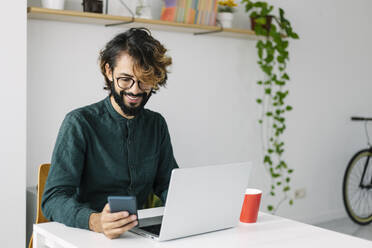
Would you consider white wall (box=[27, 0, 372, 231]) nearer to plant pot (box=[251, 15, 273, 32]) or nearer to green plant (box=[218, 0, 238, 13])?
plant pot (box=[251, 15, 273, 32])

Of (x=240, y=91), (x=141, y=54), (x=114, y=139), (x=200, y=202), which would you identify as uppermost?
(x=141, y=54)

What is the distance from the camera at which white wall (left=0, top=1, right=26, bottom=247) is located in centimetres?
241

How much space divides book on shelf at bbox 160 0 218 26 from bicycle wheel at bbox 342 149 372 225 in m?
1.99

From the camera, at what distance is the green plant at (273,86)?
3.64m

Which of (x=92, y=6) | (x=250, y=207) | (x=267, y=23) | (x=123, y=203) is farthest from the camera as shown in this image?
(x=267, y=23)

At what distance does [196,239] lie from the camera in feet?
4.87

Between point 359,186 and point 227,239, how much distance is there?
3406 mm

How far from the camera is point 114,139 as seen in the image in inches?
71.0

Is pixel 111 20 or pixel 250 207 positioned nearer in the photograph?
pixel 250 207

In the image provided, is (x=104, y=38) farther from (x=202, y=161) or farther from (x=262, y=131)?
(x=262, y=131)

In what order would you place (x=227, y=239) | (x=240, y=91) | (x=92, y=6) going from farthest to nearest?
(x=240, y=91) → (x=92, y=6) → (x=227, y=239)

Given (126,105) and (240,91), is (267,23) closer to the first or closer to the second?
(240,91)

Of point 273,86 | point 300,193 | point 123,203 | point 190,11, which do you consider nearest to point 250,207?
point 123,203

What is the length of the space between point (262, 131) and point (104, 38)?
1.53 m
